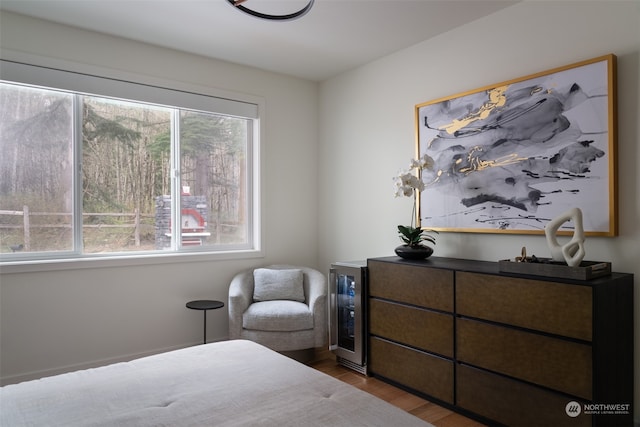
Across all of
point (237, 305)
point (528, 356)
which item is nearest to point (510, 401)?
point (528, 356)

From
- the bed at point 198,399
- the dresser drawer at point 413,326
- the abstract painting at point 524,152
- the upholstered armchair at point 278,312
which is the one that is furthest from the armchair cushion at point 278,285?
the bed at point 198,399

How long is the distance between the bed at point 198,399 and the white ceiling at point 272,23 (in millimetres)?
2289

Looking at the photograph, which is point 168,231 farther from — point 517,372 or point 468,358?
point 517,372

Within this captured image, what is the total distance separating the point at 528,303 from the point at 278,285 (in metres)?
2.13

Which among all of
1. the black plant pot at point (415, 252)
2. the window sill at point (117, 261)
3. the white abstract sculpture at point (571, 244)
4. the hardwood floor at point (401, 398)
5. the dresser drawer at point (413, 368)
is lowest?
the hardwood floor at point (401, 398)

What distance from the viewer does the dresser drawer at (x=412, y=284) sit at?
270cm

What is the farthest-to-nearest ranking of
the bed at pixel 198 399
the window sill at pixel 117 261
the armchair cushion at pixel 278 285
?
the armchair cushion at pixel 278 285 → the window sill at pixel 117 261 → the bed at pixel 198 399

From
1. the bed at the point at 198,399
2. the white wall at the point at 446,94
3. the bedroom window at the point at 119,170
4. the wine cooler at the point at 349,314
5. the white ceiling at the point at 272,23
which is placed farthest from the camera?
the wine cooler at the point at 349,314

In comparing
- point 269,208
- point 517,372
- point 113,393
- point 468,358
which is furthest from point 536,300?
point 269,208

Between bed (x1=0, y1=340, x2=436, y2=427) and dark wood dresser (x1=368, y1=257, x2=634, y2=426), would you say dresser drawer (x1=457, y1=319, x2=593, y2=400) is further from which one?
bed (x1=0, y1=340, x2=436, y2=427)

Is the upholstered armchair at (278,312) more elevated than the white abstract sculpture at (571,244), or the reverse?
the white abstract sculpture at (571,244)

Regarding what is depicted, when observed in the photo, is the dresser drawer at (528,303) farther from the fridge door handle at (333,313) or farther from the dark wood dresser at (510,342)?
the fridge door handle at (333,313)

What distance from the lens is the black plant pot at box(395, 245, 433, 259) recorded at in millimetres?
3098

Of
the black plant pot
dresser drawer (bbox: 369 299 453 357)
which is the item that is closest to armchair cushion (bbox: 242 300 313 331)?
dresser drawer (bbox: 369 299 453 357)
